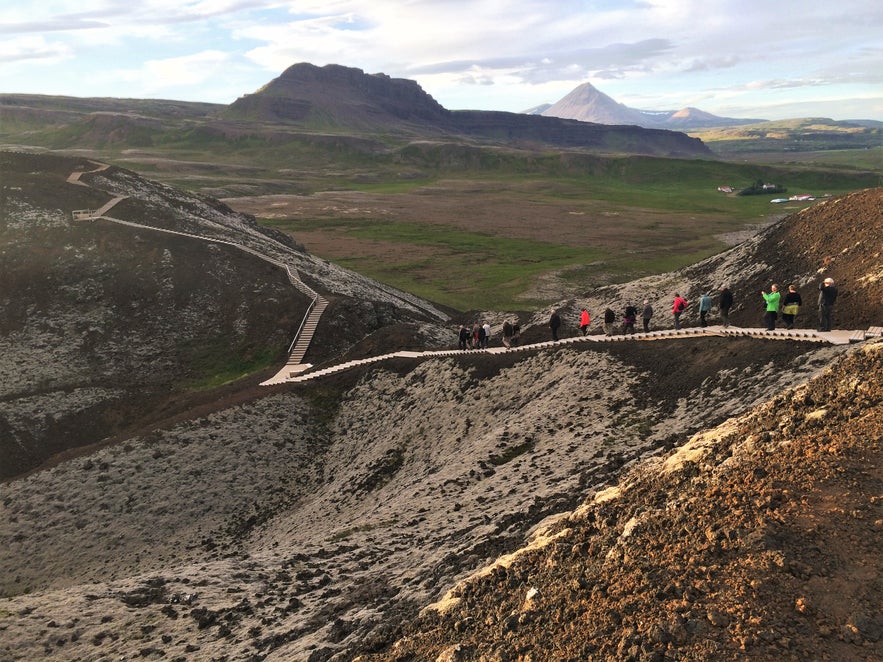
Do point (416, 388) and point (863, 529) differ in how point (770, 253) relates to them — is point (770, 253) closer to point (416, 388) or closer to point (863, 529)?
point (416, 388)

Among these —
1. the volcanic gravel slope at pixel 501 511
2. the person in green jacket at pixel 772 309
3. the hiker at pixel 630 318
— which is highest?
the person in green jacket at pixel 772 309

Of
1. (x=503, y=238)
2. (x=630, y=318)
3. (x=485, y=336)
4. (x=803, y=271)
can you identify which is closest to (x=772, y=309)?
(x=630, y=318)

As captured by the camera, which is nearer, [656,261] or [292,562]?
[292,562]

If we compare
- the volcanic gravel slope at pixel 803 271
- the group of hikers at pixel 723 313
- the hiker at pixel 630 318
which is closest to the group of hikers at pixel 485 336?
the group of hikers at pixel 723 313

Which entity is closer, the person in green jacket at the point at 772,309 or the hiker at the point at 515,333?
the person in green jacket at the point at 772,309

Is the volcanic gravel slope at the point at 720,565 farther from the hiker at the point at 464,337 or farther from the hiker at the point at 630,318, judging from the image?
the hiker at the point at 464,337

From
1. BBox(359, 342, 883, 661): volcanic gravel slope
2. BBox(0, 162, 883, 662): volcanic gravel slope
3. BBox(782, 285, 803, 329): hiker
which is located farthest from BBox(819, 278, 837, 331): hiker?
BBox(359, 342, 883, 661): volcanic gravel slope

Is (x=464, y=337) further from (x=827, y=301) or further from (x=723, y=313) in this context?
(x=827, y=301)

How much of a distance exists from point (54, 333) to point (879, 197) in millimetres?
70409

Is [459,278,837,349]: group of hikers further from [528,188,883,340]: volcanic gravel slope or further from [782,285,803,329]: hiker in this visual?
[528,188,883,340]: volcanic gravel slope

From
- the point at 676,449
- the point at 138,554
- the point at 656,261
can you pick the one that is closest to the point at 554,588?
the point at 676,449

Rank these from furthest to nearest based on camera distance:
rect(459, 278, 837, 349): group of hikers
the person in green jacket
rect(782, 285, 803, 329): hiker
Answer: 1. the person in green jacket
2. rect(782, 285, 803, 329): hiker
3. rect(459, 278, 837, 349): group of hikers

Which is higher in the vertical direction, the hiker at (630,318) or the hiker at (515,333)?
the hiker at (630,318)

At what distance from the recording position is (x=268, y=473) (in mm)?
39438
